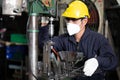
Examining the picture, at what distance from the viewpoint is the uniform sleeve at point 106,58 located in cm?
264

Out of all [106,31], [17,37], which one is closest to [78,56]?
[106,31]

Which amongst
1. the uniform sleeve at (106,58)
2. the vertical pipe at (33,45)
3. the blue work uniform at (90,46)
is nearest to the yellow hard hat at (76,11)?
the blue work uniform at (90,46)

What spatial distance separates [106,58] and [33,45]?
621 millimetres

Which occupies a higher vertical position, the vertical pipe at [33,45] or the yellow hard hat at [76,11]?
the yellow hard hat at [76,11]

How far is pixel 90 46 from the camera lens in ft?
9.76

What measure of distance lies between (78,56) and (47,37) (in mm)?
413

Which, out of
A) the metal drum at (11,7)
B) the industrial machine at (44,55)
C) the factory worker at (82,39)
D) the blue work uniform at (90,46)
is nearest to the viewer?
the industrial machine at (44,55)

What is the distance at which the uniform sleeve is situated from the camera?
8.67ft

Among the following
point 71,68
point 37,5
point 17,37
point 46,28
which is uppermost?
point 37,5

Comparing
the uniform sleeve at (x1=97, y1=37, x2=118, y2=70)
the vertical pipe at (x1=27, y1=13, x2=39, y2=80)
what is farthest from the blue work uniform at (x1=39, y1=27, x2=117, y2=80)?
the vertical pipe at (x1=27, y1=13, x2=39, y2=80)

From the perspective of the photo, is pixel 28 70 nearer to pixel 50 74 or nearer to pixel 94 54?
pixel 50 74

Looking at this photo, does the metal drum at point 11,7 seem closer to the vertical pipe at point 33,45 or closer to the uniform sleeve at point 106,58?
the vertical pipe at point 33,45

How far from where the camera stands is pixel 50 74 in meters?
2.48

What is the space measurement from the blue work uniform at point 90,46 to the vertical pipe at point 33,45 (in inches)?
13.7
